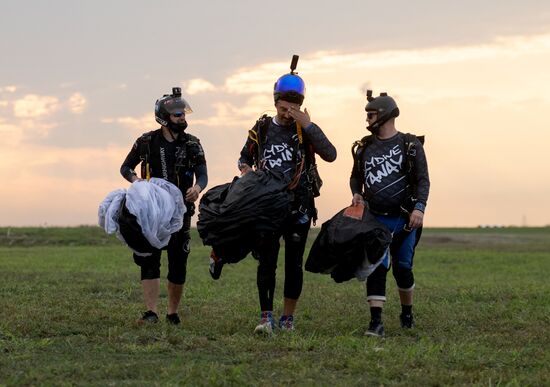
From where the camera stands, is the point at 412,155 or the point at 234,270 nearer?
the point at 412,155

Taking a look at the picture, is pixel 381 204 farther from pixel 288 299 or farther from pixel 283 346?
pixel 283 346

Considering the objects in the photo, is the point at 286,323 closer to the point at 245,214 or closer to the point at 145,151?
the point at 245,214

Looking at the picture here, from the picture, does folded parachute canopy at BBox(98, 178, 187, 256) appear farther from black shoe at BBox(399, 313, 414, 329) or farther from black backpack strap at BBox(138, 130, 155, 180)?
A: black shoe at BBox(399, 313, 414, 329)

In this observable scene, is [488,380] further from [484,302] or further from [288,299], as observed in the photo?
[484,302]

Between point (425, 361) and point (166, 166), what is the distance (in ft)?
11.4

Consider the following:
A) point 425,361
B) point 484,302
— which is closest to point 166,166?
point 425,361

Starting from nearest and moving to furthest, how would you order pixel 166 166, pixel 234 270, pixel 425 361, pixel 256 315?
pixel 425 361
pixel 166 166
pixel 256 315
pixel 234 270

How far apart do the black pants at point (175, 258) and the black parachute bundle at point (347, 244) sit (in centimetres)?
132

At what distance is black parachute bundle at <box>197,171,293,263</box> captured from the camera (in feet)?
25.5

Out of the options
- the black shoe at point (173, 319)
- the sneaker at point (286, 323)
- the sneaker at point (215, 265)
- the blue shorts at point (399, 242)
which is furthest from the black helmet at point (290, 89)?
the black shoe at point (173, 319)

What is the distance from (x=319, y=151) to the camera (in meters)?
8.01

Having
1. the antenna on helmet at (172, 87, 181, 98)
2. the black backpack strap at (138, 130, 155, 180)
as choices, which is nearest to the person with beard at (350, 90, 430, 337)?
the antenna on helmet at (172, 87, 181, 98)

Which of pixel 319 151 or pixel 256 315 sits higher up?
pixel 319 151

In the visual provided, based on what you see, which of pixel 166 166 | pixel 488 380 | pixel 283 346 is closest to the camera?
pixel 488 380
